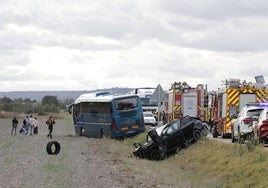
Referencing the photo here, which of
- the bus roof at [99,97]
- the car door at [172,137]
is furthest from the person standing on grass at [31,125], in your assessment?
the car door at [172,137]

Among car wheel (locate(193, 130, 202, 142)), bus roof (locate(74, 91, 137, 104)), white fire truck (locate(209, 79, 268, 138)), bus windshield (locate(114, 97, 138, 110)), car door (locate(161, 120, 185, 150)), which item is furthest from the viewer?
bus roof (locate(74, 91, 137, 104))

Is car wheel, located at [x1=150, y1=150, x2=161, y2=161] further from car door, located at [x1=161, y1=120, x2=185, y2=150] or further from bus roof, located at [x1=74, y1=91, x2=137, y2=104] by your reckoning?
bus roof, located at [x1=74, y1=91, x2=137, y2=104]

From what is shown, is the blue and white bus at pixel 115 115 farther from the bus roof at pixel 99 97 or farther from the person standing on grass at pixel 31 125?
the person standing on grass at pixel 31 125

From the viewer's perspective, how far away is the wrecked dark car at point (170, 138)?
27344 mm

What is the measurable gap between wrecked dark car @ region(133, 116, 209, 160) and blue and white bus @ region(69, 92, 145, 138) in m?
12.4

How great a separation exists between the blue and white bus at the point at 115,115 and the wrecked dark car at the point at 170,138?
12363 mm

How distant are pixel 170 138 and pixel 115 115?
13157mm

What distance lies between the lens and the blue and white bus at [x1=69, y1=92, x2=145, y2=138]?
40.8 m

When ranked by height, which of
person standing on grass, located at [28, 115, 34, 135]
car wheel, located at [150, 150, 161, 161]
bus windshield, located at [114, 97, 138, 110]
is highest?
bus windshield, located at [114, 97, 138, 110]

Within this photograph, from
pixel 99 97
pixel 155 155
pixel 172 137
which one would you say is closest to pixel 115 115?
pixel 99 97

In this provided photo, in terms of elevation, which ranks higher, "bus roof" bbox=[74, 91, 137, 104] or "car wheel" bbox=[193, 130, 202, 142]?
"bus roof" bbox=[74, 91, 137, 104]

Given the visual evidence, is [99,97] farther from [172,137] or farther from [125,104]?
[172,137]

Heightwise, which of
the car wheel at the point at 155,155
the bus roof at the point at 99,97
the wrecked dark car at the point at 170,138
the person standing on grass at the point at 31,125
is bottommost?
the person standing on grass at the point at 31,125

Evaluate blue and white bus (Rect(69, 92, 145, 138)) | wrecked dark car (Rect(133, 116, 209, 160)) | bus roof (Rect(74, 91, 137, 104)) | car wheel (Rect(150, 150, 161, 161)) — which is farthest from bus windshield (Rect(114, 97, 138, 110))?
car wheel (Rect(150, 150, 161, 161))
